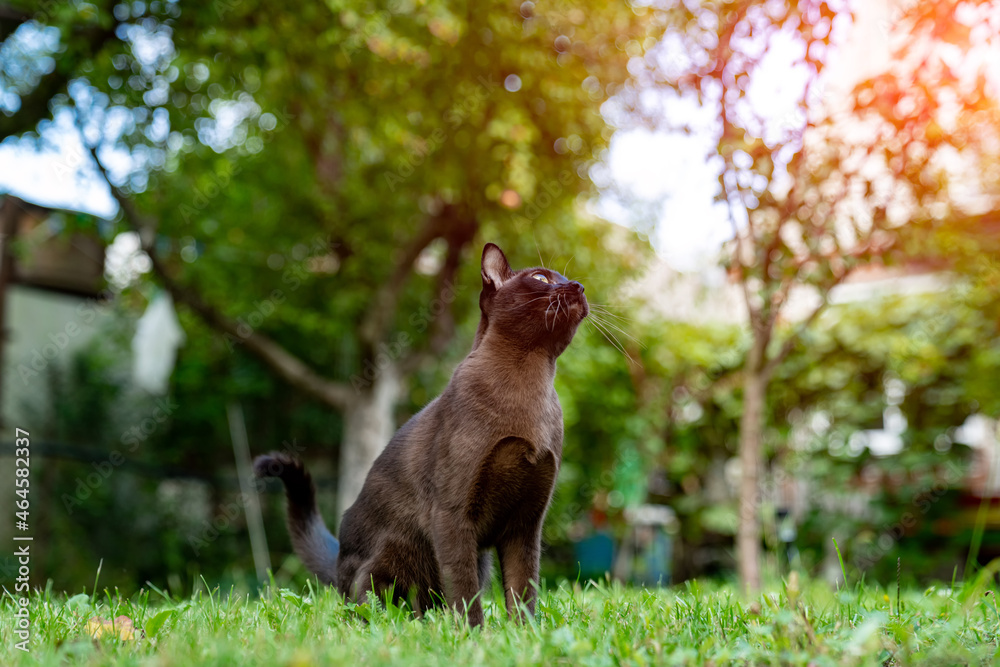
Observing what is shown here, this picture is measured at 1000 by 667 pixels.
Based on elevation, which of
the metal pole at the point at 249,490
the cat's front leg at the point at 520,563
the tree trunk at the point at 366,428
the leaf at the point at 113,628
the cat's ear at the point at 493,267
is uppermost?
the cat's ear at the point at 493,267

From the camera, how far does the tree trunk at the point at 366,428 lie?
21.4ft

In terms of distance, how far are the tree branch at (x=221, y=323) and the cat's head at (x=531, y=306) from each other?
14.7ft

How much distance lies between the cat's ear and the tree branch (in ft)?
14.6

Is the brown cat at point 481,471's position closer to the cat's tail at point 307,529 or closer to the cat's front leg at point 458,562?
the cat's front leg at point 458,562

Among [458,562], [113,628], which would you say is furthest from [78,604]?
[458,562]

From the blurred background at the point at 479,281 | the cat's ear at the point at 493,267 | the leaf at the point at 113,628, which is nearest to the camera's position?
the leaf at the point at 113,628

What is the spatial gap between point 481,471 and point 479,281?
4.87m

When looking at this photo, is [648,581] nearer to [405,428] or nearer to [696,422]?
[696,422]

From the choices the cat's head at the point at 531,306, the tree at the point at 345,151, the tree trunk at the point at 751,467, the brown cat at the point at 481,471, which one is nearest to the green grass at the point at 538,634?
the brown cat at the point at 481,471

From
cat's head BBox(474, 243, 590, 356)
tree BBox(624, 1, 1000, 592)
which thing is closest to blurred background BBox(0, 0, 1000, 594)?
tree BBox(624, 1, 1000, 592)

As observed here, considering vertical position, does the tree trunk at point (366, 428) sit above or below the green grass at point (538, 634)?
below

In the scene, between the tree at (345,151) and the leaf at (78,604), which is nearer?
the leaf at (78,604)

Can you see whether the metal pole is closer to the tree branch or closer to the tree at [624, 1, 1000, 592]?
the tree branch

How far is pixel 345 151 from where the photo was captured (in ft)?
23.7
